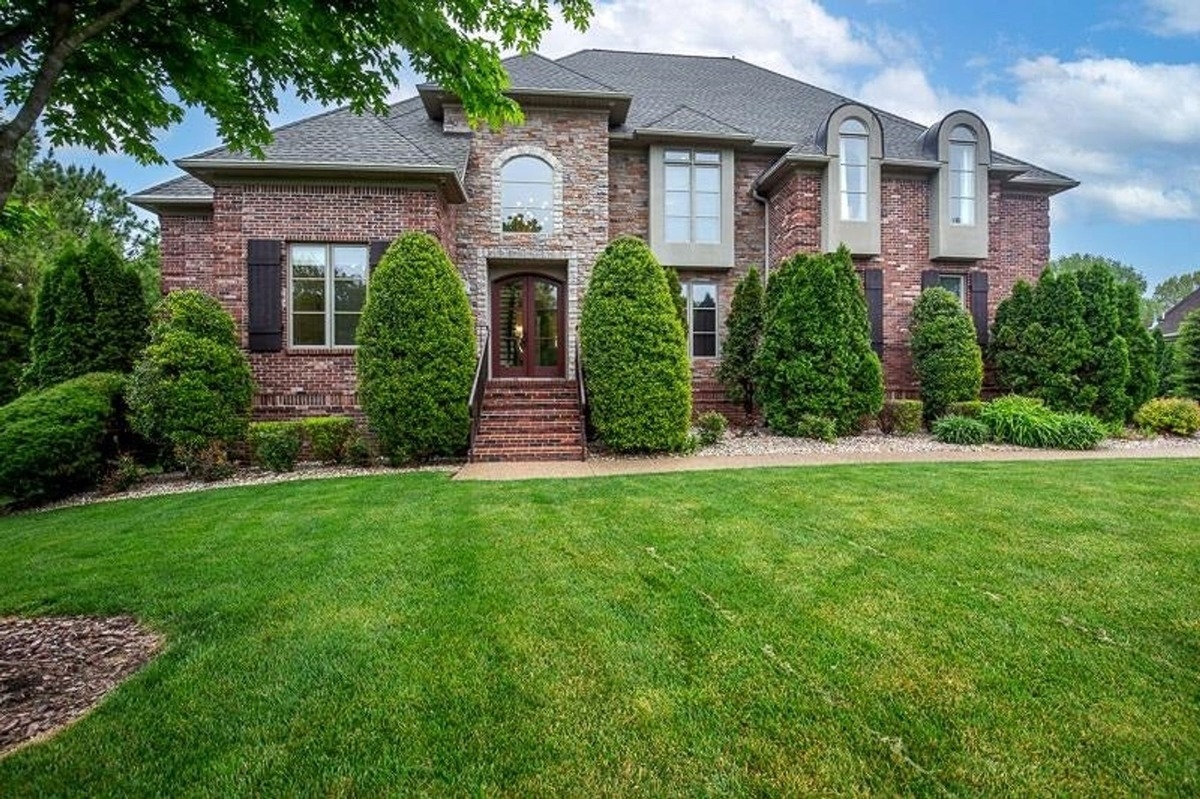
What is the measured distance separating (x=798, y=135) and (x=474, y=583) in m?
12.9

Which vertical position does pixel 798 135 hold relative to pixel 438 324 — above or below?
above

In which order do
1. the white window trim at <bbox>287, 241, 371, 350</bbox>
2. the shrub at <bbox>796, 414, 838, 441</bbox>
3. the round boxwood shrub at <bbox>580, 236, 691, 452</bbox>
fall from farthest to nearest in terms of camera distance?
1. the shrub at <bbox>796, 414, 838, 441</bbox>
2. the white window trim at <bbox>287, 241, 371, 350</bbox>
3. the round boxwood shrub at <bbox>580, 236, 691, 452</bbox>

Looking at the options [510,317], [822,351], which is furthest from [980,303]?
[510,317]

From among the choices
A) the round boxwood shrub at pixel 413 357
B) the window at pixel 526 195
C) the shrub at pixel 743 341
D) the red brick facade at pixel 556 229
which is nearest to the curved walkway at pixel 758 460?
the round boxwood shrub at pixel 413 357

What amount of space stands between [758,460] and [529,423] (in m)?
3.73

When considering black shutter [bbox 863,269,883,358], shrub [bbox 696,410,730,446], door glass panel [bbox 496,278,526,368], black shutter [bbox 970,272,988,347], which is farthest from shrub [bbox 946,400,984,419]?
door glass panel [bbox 496,278,526,368]

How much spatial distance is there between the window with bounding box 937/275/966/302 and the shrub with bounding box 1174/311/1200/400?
5.97 m

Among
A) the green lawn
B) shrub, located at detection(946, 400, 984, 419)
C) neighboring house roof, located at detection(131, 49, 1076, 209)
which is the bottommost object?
the green lawn

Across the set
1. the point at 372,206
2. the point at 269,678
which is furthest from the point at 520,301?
the point at 269,678

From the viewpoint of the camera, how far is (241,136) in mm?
3484

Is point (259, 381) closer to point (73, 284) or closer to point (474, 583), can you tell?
point (73, 284)

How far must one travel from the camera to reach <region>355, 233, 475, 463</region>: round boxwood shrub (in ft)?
27.6

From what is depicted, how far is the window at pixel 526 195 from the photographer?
11539 mm

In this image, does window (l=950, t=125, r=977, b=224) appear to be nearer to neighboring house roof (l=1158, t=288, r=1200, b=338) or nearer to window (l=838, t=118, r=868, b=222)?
window (l=838, t=118, r=868, b=222)
